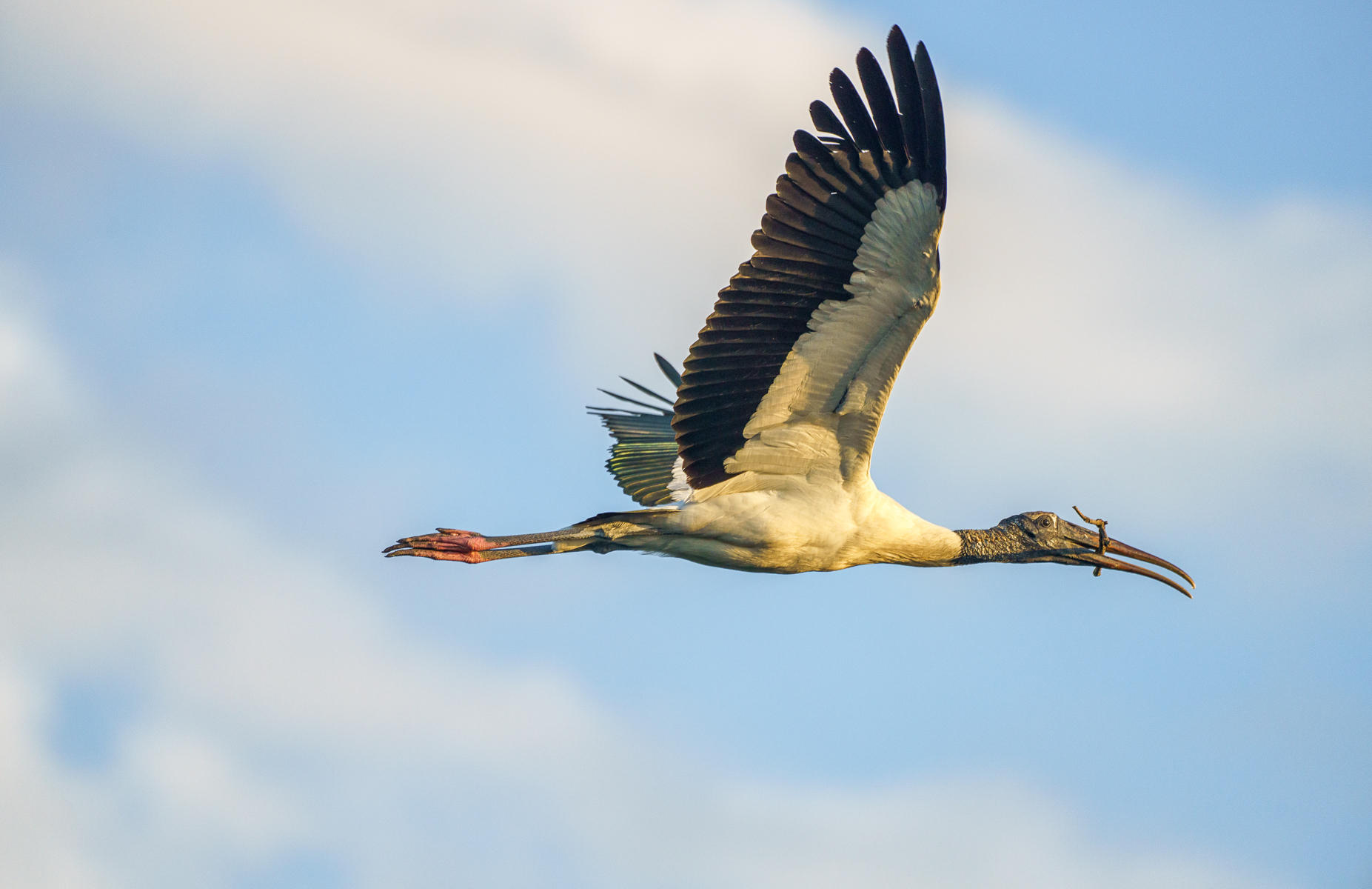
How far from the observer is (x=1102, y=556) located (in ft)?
37.7

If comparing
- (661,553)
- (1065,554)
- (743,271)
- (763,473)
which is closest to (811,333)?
(743,271)

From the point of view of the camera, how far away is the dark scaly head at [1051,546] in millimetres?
11297

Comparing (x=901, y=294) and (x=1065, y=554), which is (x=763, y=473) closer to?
(x=901, y=294)

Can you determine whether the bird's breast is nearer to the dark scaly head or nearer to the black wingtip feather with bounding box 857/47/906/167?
the dark scaly head

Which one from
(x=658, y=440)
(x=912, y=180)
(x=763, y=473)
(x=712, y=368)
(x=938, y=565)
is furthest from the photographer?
(x=658, y=440)

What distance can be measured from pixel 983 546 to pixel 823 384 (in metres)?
2.29

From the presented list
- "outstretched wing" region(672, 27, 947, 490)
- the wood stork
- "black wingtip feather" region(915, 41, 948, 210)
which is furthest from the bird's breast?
"black wingtip feather" region(915, 41, 948, 210)

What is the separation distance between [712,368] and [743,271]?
0.71 m

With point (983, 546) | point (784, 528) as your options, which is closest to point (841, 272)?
point (784, 528)

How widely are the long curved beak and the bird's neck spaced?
1.47 ft

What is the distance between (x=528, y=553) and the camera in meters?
10.9

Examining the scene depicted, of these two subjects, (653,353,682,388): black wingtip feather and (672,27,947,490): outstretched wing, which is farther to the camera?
(653,353,682,388): black wingtip feather

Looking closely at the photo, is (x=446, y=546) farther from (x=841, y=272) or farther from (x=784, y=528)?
(x=841, y=272)

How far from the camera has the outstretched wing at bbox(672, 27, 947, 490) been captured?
907 cm
